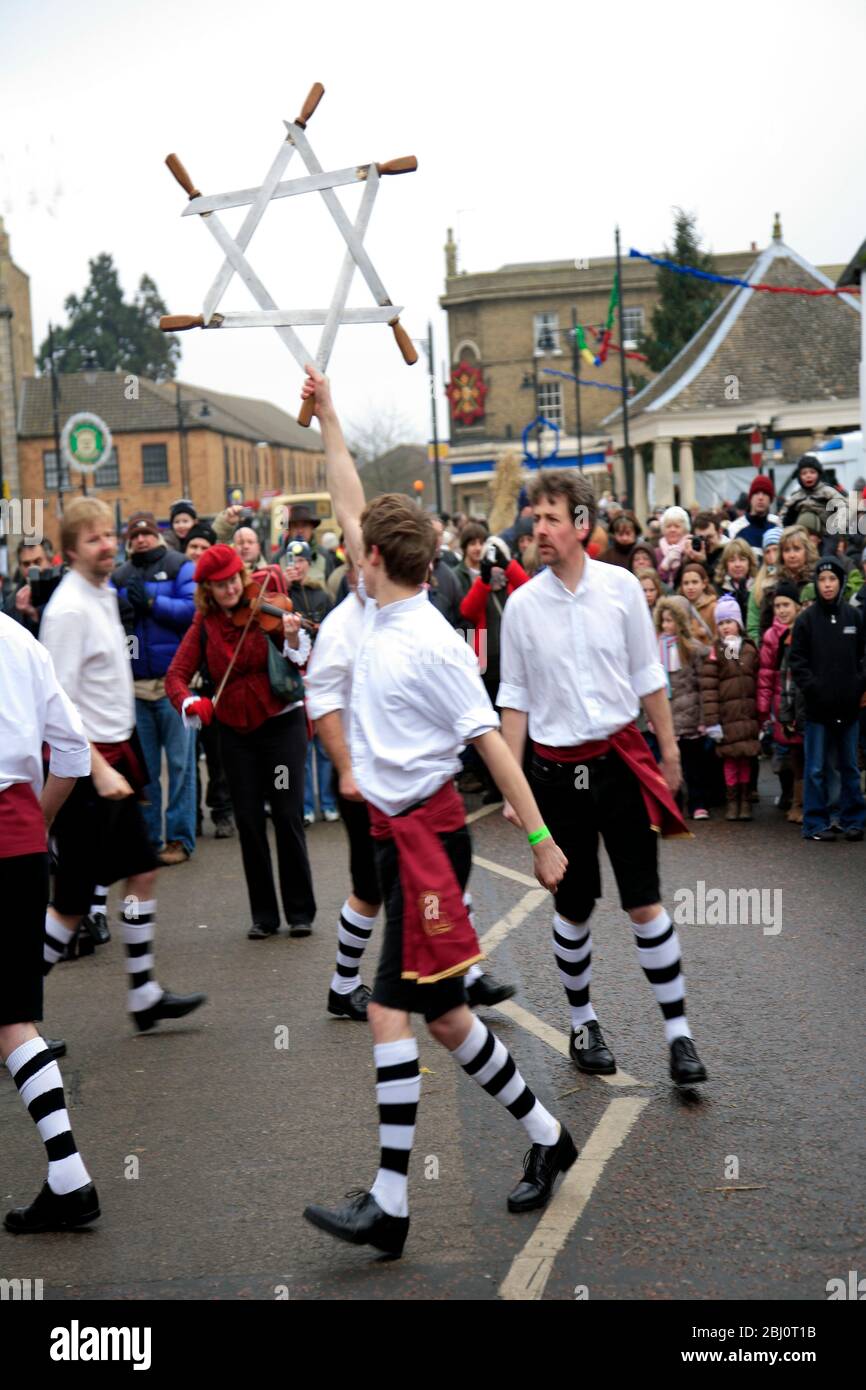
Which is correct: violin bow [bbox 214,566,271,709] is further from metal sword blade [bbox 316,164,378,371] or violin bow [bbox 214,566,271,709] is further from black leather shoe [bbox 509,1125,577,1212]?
black leather shoe [bbox 509,1125,577,1212]

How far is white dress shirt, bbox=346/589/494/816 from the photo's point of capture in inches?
181

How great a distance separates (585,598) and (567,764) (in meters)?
0.58

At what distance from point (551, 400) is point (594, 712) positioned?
3101 inches

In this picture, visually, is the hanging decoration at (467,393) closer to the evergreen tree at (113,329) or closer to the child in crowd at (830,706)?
the evergreen tree at (113,329)

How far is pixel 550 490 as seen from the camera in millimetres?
5691

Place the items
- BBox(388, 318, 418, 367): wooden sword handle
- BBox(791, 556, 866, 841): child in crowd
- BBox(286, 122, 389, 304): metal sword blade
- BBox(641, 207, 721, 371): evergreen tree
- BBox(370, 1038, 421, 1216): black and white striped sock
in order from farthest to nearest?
BBox(641, 207, 721, 371): evergreen tree < BBox(791, 556, 866, 841): child in crowd < BBox(286, 122, 389, 304): metal sword blade < BBox(388, 318, 418, 367): wooden sword handle < BBox(370, 1038, 421, 1216): black and white striped sock

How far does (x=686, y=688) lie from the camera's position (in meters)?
12.2

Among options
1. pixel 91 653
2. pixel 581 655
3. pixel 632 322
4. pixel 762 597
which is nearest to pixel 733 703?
pixel 762 597

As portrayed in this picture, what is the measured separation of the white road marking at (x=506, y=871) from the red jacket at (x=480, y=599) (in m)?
1.75

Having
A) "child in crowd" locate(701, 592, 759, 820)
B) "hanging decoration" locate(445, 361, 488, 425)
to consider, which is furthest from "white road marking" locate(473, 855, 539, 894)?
"hanging decoration" locate(445, 361, 488, 425)

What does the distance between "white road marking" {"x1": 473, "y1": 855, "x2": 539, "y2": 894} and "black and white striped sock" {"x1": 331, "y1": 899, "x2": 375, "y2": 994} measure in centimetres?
283

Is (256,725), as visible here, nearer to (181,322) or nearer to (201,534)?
(181,322)

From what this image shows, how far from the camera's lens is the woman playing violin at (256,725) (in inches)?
340

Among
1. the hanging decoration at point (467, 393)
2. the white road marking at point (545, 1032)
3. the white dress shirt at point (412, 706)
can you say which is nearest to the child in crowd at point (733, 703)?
the white road marking at point (545, 1032)
